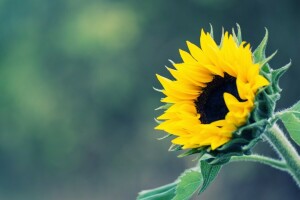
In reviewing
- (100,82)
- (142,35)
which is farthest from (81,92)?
(142,35)

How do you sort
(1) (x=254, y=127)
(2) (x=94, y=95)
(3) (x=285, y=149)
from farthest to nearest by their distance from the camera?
1. (2) (x=94, y=95)
2. (3) (x=285, y=149)
3. (1) (x=254, y=127)

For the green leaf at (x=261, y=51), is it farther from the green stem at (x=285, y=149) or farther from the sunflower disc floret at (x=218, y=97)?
the green stem at (x=285, y=149)

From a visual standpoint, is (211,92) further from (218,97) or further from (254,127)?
(254,127)

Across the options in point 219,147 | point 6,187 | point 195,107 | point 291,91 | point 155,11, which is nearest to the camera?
point 219,147

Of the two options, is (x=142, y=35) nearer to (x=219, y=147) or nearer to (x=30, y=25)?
(x=30, y=25)

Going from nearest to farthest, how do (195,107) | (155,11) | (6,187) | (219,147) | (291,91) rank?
(219,147) < (195,107) < (291,91) < (155,11) < (6,187)

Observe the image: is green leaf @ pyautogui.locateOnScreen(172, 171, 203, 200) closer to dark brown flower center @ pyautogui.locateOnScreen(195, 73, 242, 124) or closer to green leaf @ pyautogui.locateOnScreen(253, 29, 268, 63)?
dark brown flower center @ pyautogui.locateOnScreen(195, 73, 242, 124)

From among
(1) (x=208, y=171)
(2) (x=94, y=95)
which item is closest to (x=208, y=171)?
(1) (x=208, y=171)
